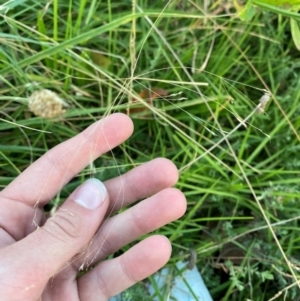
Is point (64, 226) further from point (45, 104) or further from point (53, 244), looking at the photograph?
point (45, 104)

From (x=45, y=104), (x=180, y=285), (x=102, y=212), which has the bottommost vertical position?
(x=180, y=285)

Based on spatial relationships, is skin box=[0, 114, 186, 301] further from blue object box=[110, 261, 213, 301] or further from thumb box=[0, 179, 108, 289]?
blue object box=[110, 261, 213, 301]

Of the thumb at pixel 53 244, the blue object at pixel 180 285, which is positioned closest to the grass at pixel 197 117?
the blue object at pixel 180 285

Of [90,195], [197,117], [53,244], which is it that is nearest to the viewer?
[53,244]

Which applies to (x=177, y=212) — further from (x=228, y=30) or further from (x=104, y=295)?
(x=228, y=30)

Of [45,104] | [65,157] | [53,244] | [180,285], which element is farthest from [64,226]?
[180,285]
